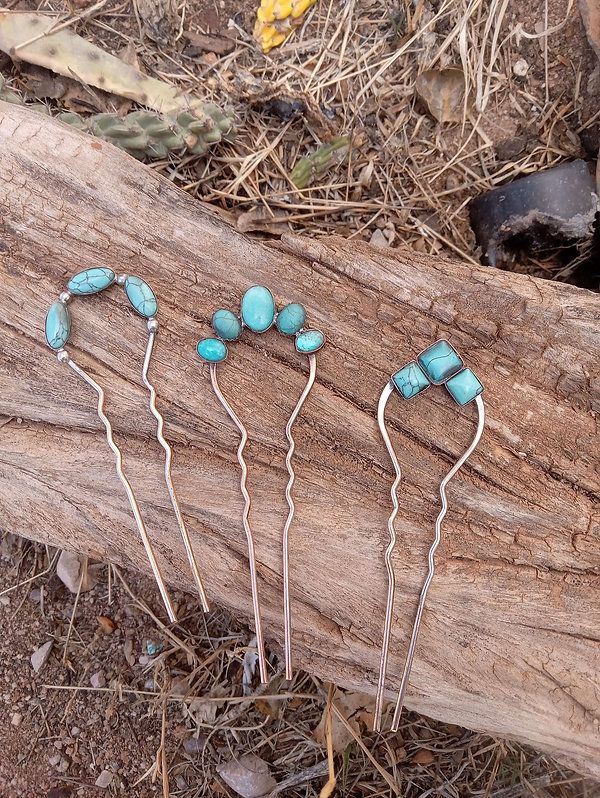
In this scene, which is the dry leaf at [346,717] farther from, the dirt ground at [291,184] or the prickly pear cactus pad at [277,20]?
the prickly pear cactus pad at [277,20]

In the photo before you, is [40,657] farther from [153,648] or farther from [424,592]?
[424,592]

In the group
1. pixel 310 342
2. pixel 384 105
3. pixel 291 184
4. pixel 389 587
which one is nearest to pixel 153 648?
pixel 389 587

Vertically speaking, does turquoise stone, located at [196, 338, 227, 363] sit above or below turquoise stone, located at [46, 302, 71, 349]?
above

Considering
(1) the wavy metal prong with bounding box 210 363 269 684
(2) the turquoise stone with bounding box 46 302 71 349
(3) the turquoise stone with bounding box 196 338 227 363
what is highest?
(3) the turquoise stone with bounding box 196 338 227 363

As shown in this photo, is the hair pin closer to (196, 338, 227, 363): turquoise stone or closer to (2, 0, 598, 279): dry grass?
(196, 338, 227, 363): turquoise stone

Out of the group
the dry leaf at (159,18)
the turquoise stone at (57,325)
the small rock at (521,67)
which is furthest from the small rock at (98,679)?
the small rock at (521,67)

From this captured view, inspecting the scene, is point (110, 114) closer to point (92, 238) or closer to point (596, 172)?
point (92, 238)

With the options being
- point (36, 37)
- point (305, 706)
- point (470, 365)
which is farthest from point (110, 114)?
point (305, 706)

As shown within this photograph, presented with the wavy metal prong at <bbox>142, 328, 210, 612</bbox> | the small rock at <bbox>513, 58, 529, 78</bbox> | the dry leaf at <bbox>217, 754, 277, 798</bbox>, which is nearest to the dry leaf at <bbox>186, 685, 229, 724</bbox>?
the dry leaf at <bbox>217, 754, 277, 798</bbox>
